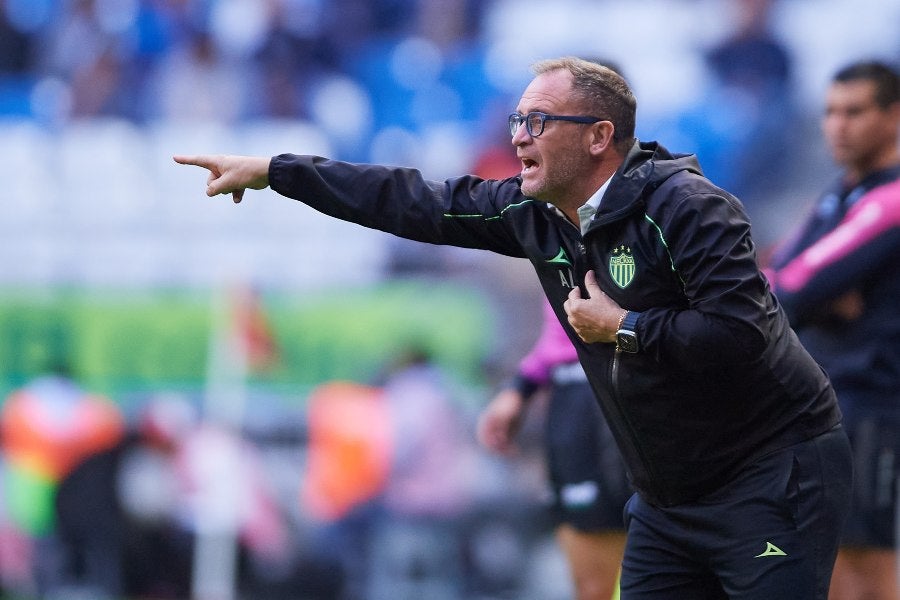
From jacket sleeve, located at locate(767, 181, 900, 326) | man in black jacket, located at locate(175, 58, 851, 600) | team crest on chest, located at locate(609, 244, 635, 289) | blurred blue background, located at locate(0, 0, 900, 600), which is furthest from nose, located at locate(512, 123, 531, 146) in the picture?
blurred blue background, located at locate(0, 0, 900, 600)

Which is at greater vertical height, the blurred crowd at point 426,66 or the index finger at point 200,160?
the blurred crowd at point 426,66

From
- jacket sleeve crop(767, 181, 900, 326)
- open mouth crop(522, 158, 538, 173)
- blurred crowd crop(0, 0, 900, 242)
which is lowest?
jacket sleeve crop(767, 181, 900, 326)

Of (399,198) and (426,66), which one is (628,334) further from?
(426,66)

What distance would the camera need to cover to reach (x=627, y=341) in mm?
3312

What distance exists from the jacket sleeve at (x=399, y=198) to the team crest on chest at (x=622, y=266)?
44cm

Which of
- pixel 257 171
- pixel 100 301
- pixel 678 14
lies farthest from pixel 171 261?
pixel 257 171

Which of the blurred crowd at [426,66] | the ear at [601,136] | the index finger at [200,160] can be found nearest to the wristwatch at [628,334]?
Result: the ear at [601,136]

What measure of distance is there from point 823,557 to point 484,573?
16.1 ft

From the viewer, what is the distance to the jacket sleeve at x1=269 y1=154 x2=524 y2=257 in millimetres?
3801

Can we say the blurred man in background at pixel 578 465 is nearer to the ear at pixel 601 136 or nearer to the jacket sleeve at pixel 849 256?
the jacket sleeve at pixel 849 256

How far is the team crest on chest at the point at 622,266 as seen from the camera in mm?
3395

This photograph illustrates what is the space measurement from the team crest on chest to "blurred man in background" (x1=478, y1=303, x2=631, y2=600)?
61.7 inches

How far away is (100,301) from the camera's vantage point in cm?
912

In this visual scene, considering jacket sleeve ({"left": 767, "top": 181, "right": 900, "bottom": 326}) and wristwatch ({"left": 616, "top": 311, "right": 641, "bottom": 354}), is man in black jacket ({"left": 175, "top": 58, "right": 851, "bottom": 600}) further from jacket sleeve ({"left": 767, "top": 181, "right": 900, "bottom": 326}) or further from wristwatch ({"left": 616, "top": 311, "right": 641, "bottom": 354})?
jacket sleeve ({"left": 767, "top": 181, "right": 900, "bottom": 326})
